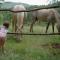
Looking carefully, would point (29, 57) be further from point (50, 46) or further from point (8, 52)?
point (50, 46)

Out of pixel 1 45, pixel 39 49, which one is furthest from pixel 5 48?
pixel 39 49

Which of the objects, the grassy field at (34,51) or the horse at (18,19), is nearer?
the grassy field at (34,51)

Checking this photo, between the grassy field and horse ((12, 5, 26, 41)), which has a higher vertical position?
horse ((12, 5, 26, 41))

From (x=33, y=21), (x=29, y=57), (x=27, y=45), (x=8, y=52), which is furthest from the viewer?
(x=33, y=21)

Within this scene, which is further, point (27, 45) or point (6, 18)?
point (6, 18)

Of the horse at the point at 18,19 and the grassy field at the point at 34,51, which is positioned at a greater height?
the horse at the point at 18,19

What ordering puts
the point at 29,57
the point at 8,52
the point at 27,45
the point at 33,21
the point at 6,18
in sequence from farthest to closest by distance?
the point at 33,21 < the point at 6,18 < the point at 27,45 < the point at 8,52 < the point at 29,57

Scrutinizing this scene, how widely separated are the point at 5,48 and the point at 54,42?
49.3 inches

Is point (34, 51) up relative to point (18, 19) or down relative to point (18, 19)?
down

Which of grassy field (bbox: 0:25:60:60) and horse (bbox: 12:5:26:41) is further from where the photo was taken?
horse (bbox: 12:5:26:41)

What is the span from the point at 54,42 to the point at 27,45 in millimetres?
617

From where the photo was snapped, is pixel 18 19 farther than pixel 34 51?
Yes

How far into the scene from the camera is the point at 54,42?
6.56 m

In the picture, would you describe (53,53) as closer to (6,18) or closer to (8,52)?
(8,52)
